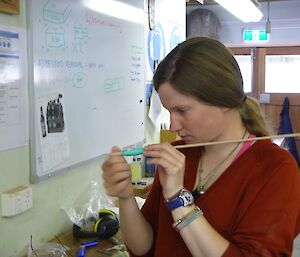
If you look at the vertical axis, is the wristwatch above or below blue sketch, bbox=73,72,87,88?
below

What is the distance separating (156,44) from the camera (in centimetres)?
299

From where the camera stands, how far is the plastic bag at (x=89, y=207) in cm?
193

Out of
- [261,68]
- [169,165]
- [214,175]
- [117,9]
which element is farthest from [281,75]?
[169,165]

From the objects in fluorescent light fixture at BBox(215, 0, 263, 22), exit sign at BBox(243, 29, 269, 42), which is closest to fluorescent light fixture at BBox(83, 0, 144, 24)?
fluorescent light fixture at BBox(215, 0, 263, 22)

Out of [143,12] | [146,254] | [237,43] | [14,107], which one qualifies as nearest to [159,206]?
[146,254]

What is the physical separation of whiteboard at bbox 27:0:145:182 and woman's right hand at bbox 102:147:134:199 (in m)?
0.60

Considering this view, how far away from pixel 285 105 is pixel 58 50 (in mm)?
5136

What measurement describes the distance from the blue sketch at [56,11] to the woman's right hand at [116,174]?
0.83 m

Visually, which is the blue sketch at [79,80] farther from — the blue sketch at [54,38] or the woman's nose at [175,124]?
the woman's nose at [175,124]

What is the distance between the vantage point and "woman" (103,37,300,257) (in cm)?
97

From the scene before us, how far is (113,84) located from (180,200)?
1388 millimetres

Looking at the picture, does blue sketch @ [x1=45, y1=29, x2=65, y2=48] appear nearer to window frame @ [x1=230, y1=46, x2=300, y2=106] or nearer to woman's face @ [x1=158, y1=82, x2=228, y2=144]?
woman's face @ [x1=158, y1=82, x2=228, y2=144]

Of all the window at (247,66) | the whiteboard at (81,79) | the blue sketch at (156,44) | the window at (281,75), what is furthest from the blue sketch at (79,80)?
the window at (281,75)

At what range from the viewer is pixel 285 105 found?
630cm
